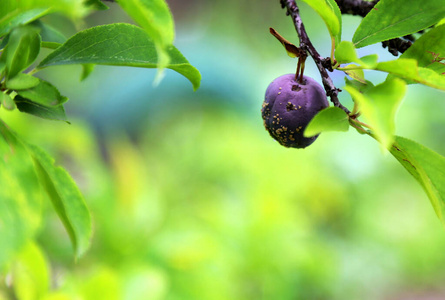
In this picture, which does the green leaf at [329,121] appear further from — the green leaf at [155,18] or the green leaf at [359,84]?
the green leaf at [155,18]

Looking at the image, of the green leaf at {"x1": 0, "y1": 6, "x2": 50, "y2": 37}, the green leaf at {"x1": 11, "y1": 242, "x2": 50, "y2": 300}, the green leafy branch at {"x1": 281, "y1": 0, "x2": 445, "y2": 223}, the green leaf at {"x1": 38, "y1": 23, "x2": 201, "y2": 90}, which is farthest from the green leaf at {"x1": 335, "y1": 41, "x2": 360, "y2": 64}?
the green leaf at {"x1": 11, "y1": 242, "x2": 50, "y2": 300}

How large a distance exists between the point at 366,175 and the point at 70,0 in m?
2.46

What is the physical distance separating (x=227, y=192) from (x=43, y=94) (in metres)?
1.89

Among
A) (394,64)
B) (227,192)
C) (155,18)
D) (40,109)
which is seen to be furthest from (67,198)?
(227,192)

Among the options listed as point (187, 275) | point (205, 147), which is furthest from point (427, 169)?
point (205, 147)

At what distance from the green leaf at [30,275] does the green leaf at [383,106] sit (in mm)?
538

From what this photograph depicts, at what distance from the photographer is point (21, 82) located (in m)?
0.42

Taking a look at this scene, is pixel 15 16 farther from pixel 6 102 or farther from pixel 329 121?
pixel 329 121

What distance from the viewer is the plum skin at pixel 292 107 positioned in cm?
52

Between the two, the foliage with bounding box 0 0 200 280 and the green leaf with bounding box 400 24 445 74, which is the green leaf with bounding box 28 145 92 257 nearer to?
the foliage with bounding box 0 0 200 280

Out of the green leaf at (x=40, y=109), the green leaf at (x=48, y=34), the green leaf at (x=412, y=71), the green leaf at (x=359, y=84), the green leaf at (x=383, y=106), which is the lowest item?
the green leaf at (x=40, y=109)

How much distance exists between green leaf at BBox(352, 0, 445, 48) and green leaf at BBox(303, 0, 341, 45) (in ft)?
0.12

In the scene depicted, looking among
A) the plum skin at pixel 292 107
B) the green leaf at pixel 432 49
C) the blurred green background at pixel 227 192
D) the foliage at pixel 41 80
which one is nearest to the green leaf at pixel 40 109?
the foliage at pixel 41 80

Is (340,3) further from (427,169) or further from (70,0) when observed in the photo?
(70,0)
